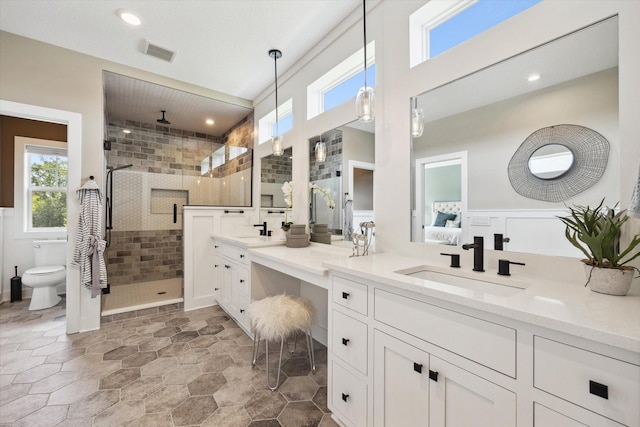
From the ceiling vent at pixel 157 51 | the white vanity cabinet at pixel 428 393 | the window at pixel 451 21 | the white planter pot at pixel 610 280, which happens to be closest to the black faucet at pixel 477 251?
the white planter pot at pixel 610 280

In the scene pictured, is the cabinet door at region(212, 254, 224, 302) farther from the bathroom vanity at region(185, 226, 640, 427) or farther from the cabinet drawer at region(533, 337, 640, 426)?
the cabinet drawer at region(533, 337, 640, 426)

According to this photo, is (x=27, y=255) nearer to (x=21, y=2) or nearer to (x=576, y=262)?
(x=21, y=2)

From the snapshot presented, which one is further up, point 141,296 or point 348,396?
point 348,396

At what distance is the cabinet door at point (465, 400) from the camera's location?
875 millimetres

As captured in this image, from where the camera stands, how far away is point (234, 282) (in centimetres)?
292

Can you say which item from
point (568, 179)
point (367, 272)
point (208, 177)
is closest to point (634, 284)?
point (568, 179)

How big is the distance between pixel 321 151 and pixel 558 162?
69.2 inches

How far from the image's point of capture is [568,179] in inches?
46.4

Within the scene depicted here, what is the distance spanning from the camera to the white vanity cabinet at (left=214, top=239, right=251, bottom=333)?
2.63 m

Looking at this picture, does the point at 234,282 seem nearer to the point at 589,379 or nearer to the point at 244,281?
the point at 244,281

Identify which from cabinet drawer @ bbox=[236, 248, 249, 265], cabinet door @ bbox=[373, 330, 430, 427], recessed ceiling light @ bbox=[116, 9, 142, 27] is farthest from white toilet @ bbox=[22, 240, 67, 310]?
cabinet door @ bbox=[373, 330, 430, 427]

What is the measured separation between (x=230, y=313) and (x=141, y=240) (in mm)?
2579

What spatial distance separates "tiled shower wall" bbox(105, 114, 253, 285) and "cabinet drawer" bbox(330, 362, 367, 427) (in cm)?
293

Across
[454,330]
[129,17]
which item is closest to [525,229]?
[454,330]
